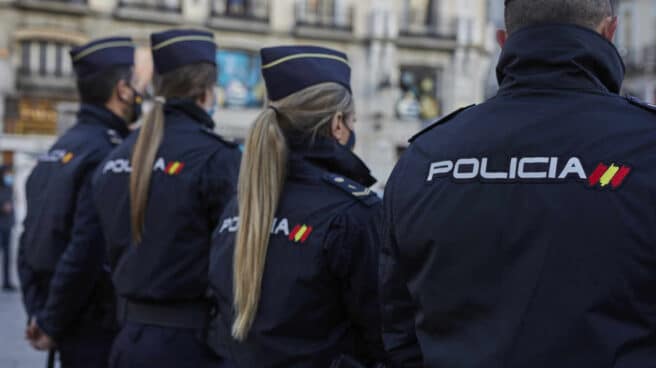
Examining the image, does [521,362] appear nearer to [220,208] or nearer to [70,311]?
[220,208]

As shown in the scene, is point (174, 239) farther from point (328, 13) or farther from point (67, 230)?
point (328, 13)

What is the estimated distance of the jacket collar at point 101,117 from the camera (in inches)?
177

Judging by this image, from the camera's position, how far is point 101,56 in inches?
178

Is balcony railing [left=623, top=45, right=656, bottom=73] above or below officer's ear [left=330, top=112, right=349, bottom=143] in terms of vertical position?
below

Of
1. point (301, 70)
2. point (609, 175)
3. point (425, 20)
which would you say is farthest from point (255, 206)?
point (425, 20)

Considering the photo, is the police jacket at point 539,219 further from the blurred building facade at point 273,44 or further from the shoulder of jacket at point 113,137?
the blurred building facade at point 273,44

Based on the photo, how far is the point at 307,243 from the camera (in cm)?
271

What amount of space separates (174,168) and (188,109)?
1.07ft

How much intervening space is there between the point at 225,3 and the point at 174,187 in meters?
26.5

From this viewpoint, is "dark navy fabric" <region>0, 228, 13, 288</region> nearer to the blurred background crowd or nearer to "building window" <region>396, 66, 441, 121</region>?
the blurred background crowd

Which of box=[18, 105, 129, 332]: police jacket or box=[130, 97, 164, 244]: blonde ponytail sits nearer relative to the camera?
box=[130, 97, 164, 244]: blonde ponytail

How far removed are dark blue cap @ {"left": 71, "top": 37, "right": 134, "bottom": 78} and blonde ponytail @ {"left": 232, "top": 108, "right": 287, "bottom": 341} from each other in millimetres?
1848

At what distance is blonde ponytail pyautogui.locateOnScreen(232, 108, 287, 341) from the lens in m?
2.73

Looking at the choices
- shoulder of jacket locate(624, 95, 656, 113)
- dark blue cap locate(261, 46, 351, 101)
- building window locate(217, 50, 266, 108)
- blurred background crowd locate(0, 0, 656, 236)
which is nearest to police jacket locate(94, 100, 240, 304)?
dark blue cap locate(261, 46, 351, 101)
